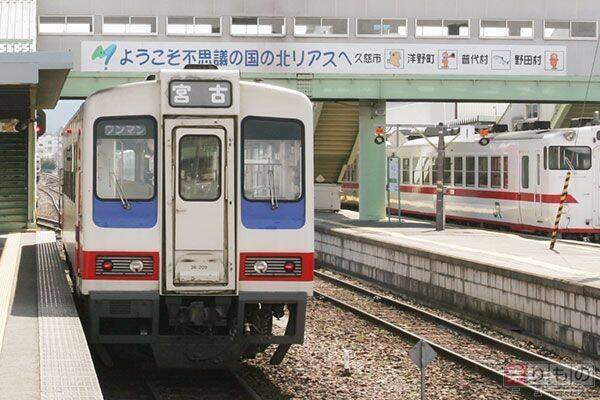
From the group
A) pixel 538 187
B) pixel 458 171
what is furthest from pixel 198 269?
pixel 458 171

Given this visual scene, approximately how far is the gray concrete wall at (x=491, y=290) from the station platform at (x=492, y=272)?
0.01 m

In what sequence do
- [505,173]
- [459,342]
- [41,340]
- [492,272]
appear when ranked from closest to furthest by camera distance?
[41,340]
[459,342]
[492,272]
[505,173]

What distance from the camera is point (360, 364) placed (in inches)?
480

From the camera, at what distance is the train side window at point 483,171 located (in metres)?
27.8

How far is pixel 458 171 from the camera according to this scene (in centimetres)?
3011

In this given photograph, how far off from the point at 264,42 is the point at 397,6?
4.10 m

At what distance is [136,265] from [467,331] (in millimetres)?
6009

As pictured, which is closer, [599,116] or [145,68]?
[599,116]

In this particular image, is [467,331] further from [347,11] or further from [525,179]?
[347,11]

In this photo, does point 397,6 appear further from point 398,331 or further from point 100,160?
point 100,160

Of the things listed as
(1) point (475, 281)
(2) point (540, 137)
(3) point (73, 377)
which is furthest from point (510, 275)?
(2) point (540, 137)

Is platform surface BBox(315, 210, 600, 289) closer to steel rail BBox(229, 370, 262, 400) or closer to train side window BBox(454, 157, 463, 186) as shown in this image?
train side window BBox(454, 157, 463, 186)

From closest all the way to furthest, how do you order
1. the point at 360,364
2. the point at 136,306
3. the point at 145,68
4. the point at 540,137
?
the point at 136,306 → the point at 360,364 → the point at 540,137 → the point at 145,68

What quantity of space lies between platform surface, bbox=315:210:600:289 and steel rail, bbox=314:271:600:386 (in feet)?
3.65
